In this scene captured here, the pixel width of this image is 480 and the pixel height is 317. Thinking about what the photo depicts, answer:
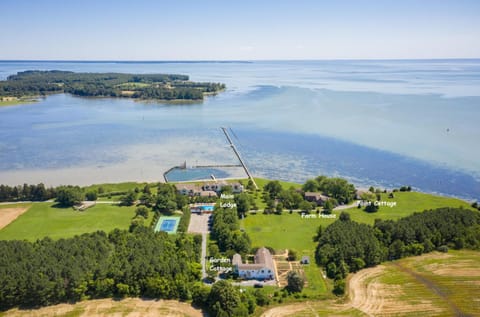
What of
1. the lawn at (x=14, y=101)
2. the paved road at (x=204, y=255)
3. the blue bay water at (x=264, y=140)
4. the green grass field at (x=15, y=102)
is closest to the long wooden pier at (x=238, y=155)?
the blue bay water at (x=264, y=140)

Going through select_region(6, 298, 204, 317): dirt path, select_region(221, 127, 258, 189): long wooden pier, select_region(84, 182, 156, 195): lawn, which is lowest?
select_region(6, 298, 204, 317): dirt path

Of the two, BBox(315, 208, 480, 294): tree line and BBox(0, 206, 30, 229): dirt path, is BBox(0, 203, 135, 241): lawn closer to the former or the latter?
BBox(0, 206, 30, 229): dirt path

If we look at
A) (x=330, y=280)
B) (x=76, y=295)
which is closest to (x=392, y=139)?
(x=330, y=280)

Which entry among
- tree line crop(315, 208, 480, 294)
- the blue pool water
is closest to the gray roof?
tree line crop(315, 208, 480, 294)

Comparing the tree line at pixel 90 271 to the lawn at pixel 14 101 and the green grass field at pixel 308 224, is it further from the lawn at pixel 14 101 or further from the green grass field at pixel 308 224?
the lawn at pixel 14 101

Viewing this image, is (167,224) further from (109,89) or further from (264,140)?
(109,89)

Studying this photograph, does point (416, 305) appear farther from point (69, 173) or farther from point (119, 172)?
point (69, 173)
